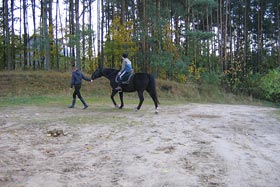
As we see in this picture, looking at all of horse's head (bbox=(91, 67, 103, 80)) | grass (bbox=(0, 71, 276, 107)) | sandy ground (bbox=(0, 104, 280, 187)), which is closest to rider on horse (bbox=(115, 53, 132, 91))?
horse's head (bbox=(91, 67, 103, 80))

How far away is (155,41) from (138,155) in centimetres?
2295

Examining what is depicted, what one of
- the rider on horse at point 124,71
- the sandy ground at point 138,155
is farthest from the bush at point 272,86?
the sandy ground at point 138,155

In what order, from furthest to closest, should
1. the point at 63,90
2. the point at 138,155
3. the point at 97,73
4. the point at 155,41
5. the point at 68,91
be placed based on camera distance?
the point at 155,41 → the point at 63,90 → the point at 68,91 → the point at 97,73 → the point at 138,155

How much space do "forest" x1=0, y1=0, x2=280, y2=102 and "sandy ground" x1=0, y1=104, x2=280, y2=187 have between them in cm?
1722

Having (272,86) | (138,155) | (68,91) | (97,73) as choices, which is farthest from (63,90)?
(272,86)

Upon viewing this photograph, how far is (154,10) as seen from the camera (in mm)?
28125

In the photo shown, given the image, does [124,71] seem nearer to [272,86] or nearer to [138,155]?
[138,155]

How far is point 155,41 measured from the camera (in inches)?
1117

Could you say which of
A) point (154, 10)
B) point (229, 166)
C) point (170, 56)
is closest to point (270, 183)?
point (229, 166)

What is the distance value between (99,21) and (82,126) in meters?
21.7

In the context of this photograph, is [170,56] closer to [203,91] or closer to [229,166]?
[203,91]

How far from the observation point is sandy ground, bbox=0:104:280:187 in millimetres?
4938

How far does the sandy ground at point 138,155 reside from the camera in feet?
16.2

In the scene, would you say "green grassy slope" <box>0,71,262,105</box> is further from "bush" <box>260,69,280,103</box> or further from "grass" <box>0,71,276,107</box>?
"bush" <box>260,69,280,103</box>
